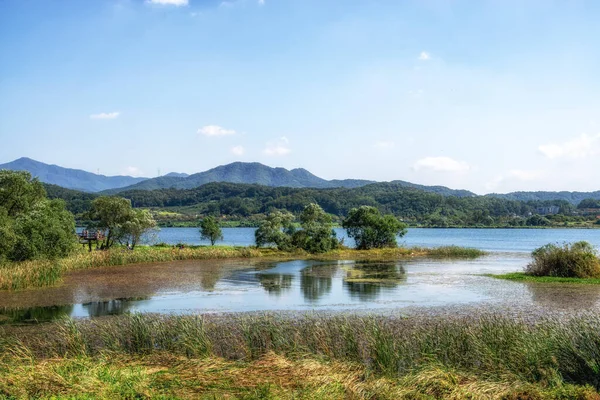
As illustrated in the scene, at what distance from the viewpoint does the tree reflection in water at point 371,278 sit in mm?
32562

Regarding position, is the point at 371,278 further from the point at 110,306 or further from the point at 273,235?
the point at 273,235

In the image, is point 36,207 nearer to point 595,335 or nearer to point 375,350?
point 375,350

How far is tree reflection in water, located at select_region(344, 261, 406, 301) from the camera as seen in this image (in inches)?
1282

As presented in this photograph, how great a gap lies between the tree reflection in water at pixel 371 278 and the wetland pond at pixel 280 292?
0.07m

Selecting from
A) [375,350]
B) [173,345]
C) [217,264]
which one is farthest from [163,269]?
[375,350]

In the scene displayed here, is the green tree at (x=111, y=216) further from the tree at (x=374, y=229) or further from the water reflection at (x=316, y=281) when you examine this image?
the tree at (x=374, y=229)

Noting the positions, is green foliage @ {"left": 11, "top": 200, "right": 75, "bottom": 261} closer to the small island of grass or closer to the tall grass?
the tall grass

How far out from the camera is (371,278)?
132ft

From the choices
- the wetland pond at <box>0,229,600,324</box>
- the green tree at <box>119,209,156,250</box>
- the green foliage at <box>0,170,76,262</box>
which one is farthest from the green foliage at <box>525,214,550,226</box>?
the green foliage at <box>0,170,76,262</box>

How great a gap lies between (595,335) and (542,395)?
3.36 metres

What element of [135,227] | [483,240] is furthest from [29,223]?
[483,240]

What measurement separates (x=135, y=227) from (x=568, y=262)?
44.2m

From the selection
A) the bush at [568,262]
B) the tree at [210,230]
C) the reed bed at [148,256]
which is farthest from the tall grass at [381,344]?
the tree at [210,230]

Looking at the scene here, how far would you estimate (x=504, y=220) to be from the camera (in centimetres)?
18912
